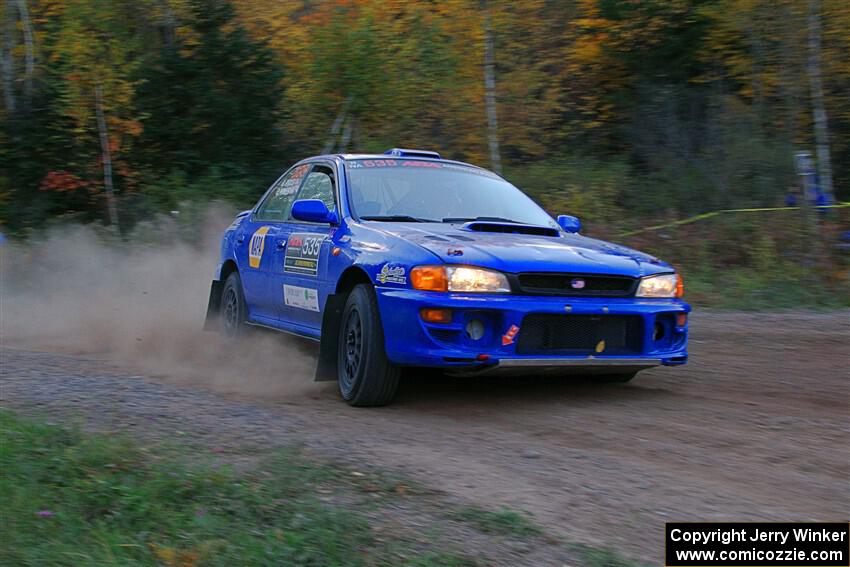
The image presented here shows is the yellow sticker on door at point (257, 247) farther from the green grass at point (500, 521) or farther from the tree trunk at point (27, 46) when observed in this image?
the tree trunk at point (27, 46)

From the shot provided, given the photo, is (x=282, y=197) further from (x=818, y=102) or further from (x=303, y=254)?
(x=818, y=102)

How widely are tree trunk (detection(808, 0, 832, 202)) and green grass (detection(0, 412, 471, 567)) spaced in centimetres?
1272

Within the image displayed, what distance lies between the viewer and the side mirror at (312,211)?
6.54 meters

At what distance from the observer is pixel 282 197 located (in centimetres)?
798

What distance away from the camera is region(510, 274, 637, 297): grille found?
555cm

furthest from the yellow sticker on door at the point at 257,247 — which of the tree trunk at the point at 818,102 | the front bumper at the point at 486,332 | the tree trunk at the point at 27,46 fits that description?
the tree trunk at the point at 27,46

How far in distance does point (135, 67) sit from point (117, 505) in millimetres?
16050

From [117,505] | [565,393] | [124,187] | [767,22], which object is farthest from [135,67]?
[117,505]

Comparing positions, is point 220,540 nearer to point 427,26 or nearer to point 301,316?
point 301,316

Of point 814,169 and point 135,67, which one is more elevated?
point 135,67

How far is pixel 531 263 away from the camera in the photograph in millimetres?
5586

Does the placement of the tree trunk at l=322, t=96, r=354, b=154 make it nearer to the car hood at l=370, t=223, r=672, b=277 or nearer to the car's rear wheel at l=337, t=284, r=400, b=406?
the car hood at l=370, t=223, r=672, b=277

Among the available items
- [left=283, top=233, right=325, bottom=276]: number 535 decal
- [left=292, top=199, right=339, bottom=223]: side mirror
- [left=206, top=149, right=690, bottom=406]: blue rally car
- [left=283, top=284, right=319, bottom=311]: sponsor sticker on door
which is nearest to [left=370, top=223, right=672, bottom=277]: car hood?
[left=206, top=149, right=690, bottom=406]: blue rally car

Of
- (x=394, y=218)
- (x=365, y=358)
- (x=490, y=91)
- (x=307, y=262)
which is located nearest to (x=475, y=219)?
(x=394, y=218)
